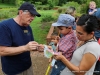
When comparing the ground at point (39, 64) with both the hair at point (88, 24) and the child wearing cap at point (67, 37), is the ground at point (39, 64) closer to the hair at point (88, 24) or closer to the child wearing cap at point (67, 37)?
the child wearing cap at point (67, 37)

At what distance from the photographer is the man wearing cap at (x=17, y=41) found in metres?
2.54

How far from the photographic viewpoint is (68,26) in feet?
9.32

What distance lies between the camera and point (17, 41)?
2689 millimetres

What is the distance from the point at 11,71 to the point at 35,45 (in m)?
0.61

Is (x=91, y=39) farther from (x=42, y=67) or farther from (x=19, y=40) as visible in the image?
(x=42, y=67)

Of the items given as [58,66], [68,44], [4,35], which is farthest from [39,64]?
[4,35]

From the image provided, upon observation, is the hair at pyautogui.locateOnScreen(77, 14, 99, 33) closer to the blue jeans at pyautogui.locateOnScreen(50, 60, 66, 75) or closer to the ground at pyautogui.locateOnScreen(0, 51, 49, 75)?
the blue jeans at pyautogui.locateOnScreen(50, 60, 66, 75)

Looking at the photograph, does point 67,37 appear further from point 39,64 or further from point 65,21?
point 39,64

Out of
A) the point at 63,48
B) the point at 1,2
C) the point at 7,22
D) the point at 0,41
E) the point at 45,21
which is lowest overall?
the point at 1,2

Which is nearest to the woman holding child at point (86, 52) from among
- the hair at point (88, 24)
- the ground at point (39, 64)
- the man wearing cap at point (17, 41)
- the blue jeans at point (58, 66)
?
the hair at point (88, 24)

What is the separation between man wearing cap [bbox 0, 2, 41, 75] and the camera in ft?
8.34

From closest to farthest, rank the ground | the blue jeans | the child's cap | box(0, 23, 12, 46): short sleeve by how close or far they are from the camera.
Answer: box(0, 23, 12, 46): short sleeve
the child's cap
the blue jeans
the ground

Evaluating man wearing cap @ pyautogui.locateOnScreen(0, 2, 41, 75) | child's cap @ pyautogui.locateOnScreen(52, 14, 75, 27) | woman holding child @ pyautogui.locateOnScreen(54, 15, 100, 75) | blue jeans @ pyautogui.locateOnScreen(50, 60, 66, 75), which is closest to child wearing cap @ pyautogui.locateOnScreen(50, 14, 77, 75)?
child's cap @ pyautogui.locateOnScreen(52, 14, 75, 27)

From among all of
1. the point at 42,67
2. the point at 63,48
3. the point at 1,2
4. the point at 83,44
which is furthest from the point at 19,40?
the point at 1,2
